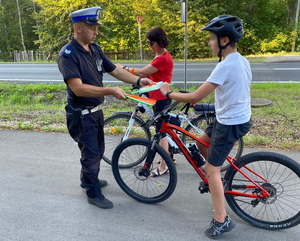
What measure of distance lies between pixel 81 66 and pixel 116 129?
1.83 metres

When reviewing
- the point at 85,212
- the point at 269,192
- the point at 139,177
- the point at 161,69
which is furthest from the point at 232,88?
the point at 85,212

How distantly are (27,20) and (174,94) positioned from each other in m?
42.1

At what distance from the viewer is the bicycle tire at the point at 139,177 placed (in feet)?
10.0

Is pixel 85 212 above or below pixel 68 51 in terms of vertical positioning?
below

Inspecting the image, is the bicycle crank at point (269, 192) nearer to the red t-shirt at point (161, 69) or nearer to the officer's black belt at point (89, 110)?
the red t-shirt at point (161, 69)

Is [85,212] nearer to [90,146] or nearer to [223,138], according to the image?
[90,146]

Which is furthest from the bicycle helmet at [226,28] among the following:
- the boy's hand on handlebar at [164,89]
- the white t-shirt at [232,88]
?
the boy's hand on handlebar at [164,89]

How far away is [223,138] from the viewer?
8.24 ft

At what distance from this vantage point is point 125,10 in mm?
25359

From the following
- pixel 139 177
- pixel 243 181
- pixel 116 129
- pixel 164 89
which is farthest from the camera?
pixel 116 129

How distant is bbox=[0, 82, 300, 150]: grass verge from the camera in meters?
4.76

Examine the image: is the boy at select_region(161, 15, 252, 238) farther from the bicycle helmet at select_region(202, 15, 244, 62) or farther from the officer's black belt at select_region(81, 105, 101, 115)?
the officer's black belt at select_region(81, 105, 101, 115)

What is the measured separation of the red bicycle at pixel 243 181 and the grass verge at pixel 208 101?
5.16 feet

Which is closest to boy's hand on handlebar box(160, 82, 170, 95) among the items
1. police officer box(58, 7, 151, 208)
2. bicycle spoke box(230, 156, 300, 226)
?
police officer box(58, 7, 151, 208)
